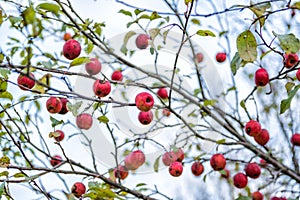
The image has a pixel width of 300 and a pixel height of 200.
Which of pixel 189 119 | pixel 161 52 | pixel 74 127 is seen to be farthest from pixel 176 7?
pixel 74 127

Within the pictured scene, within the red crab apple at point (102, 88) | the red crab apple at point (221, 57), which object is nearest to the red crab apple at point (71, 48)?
the red crab apple at point (102, 88)

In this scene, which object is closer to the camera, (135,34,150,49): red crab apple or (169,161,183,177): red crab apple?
(169,161,183,177): red crab apple

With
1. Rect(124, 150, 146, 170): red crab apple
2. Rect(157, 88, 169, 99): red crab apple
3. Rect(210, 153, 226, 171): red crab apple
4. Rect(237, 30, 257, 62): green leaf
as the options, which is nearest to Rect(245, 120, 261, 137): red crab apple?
Rect(210, 153, 226, 171): red crab apple

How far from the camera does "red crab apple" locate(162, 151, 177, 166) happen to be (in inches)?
72.1

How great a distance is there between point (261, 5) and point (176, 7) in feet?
3.35

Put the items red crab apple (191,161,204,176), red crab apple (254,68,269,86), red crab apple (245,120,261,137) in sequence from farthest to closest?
red crab apple (191,161,204,176)
red crab apple (245,120,261,137)
red crab apple (254,68,269,86)

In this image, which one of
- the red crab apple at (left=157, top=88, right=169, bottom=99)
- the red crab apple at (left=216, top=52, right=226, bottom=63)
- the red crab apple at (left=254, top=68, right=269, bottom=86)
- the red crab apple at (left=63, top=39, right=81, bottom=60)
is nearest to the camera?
the red crab apple at (left=63, top=39, right=81, bottom=60)

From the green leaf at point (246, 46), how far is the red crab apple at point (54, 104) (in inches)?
26.0

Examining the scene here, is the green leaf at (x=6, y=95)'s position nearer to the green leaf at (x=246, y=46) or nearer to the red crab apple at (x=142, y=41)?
the red crab apple at (x=142, y=41)

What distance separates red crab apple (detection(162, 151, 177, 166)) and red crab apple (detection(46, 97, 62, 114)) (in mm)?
639

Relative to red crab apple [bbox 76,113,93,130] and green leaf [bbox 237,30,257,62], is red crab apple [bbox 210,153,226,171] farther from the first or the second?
green leaf [bbox 237,30,257,62]

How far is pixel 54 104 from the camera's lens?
1.37 meters

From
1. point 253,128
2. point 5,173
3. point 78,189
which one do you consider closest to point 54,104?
point 5,173

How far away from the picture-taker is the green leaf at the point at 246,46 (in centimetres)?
113
